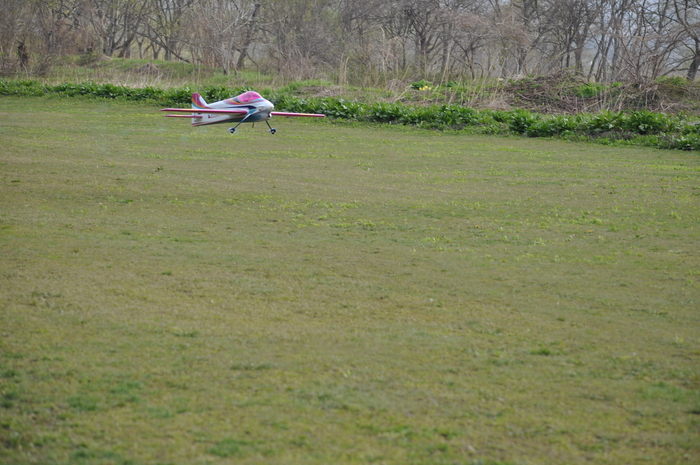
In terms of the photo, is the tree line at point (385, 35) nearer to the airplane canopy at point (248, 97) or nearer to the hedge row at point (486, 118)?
the hedge row at point (486, 118)

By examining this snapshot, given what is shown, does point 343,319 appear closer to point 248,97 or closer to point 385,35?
point 248,97

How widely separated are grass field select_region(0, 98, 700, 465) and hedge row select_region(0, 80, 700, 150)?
617 centimetres

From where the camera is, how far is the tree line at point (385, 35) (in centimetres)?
2800

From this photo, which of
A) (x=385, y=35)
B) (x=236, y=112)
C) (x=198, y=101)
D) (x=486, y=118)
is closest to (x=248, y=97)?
(x=236, y=112)

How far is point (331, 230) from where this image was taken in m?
10.7

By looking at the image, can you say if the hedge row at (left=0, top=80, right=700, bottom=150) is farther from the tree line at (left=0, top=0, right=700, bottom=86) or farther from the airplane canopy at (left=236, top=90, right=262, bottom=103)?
the airplane canopy at (left=236, top=90, right=262, bottom=103)

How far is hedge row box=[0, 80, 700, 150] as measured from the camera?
20484mm

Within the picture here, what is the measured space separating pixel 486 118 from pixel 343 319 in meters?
18.0

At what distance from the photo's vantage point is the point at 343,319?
6.85 m

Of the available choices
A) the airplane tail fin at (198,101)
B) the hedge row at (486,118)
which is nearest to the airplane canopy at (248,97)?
the airplane tail fin at (198,101)

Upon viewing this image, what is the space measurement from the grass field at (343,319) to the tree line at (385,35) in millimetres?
14205

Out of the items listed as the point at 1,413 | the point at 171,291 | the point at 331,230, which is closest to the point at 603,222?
the point at 331,230

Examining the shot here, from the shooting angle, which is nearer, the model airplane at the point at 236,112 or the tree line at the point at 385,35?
the model airplane at the point at 236,112

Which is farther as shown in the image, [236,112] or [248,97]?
[248,97]
